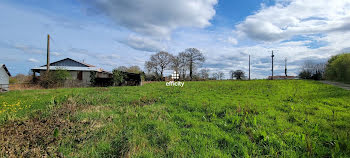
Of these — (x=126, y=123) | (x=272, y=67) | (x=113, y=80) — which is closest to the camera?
(x=126, y=123)

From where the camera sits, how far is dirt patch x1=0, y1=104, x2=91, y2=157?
7.73 feet

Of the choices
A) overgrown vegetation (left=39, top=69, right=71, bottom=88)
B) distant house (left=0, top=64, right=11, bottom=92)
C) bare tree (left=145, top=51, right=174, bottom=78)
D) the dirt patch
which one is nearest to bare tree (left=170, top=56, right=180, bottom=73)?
bare tree (left=145, top=51, right=174, bottom=78)

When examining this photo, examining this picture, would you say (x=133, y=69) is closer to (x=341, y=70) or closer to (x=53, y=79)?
(x=53, y=79)

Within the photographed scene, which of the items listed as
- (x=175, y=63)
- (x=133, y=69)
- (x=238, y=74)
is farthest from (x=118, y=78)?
(x=238, y=74)

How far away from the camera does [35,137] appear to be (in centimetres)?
283

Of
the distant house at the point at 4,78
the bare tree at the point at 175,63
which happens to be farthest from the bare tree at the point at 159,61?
the distant house at the point at 4,78

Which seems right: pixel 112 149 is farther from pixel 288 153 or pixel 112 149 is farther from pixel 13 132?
pixel 288 153

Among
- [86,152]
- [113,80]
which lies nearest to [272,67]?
[113,80]

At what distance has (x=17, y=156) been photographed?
88.7 inches

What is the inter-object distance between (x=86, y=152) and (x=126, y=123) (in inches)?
59.1

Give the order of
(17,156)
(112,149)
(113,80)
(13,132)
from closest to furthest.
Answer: (17,156) < (112,149) < (13,132) < (113,80)

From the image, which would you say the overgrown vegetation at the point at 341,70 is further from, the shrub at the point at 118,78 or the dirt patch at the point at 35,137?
the shrub at the point at 118,78

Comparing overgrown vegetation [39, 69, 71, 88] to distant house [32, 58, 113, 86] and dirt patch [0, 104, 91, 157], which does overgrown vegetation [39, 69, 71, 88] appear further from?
dirt patch [0, 104, 91, 157]

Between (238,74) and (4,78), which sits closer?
(4,78)
